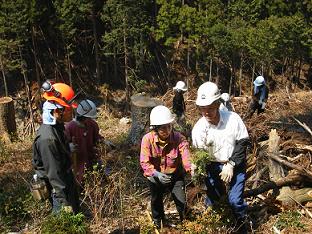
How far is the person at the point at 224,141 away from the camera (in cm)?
382

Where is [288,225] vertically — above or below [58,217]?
below

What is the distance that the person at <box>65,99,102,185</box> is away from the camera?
4.61 meters

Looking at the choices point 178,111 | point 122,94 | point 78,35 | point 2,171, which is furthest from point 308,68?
point 2,171

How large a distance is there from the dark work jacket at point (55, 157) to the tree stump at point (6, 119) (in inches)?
227

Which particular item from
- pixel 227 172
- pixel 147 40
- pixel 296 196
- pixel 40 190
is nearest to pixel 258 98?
pixel 296 196

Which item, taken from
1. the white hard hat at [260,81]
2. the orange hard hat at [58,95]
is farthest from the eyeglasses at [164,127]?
the white hard hat at [260,81]

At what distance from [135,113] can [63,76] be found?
16.8 metres

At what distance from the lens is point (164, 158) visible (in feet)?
13.7

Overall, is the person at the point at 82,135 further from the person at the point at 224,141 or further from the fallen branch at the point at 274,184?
the fallen branch at the point at 274,184

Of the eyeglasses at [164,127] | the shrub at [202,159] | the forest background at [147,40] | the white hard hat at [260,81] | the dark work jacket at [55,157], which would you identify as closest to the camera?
the dark work jacket at [55,157]

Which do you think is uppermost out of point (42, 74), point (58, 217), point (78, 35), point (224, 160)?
point (224, 160)

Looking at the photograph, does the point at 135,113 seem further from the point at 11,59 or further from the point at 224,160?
the point at 11,59

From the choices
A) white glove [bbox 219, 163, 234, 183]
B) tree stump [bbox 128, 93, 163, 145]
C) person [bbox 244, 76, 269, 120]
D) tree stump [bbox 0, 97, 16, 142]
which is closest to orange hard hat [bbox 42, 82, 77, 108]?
white glove [bbox 219, 163, 234, 183]

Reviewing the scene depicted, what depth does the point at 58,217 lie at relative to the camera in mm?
3600
